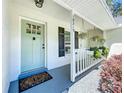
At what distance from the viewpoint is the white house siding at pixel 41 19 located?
4.05 m

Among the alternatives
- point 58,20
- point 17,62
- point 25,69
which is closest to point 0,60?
point 17,62

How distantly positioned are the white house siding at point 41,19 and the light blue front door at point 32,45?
306mm

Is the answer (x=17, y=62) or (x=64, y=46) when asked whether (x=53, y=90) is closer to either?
(x=17, y=62)

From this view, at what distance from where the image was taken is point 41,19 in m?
5.27

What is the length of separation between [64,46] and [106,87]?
515 centimetres

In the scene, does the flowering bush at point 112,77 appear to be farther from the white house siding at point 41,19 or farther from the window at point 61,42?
the window at point 61,42

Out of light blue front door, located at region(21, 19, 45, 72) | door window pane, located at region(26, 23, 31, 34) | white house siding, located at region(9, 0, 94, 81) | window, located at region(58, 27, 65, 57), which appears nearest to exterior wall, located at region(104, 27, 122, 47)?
white house siding, located at region(9, 0, 94, 81)

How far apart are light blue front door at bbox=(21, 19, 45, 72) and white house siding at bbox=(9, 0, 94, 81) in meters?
0.31

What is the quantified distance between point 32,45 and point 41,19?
1281 mm

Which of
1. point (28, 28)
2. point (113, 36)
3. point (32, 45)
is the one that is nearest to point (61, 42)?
point (32, 45)

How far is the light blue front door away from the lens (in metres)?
4.60

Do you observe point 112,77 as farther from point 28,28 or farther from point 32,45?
point 28,28

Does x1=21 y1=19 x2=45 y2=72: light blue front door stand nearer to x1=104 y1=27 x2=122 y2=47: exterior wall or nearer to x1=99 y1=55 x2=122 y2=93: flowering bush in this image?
x1=99 y1=55 x2=122 y2=93: flowering bush

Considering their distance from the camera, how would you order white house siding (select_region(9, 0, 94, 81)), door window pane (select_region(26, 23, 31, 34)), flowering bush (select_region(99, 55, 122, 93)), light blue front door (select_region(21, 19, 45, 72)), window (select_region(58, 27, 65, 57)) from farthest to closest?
window (select_region(58, 27, 65, 57)) < door window pane (select_region(26, 23, 31, 34)) < light blue front door (select_region(21, 19, 45, 72)) < white house siding (select_region(9, 0, 94, 81)) < flowering bush (select_region(99, 55, 122, 93))
